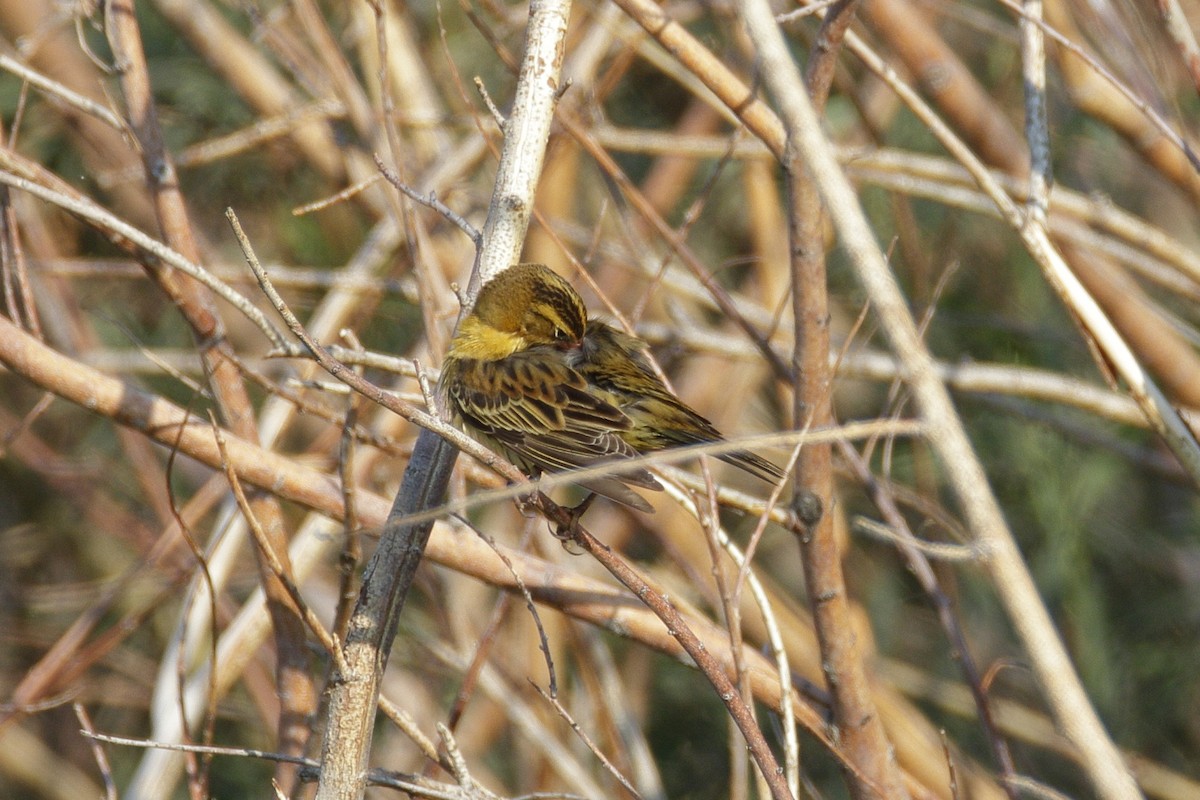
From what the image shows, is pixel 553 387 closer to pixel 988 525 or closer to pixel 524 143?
pixel 524 143

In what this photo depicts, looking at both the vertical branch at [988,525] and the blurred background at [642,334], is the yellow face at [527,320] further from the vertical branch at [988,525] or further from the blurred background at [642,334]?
the vertical branch at [988,525]

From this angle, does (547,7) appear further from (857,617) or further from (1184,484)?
(1184,484)

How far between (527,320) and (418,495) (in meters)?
1.18

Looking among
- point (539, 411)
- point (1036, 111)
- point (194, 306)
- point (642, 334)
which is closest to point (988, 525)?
point (1036, 111)

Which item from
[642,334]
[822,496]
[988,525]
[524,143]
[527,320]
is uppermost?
[642,334]

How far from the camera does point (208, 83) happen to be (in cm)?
700

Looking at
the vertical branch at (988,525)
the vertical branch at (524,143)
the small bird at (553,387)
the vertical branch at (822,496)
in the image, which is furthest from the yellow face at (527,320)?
the vertical branch at (988,525)

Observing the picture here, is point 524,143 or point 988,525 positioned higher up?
point 524,143

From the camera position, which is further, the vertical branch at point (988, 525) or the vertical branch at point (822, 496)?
the vertical branch at point (822, 496)

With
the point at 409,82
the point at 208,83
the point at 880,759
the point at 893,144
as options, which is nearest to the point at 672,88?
the point at 893,144

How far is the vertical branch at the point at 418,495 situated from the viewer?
2.42 m

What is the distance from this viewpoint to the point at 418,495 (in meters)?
2.55

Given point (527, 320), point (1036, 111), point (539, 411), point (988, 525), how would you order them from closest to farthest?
point (988, 525), point (1036, 111), point (539, 411), point (527, 320)

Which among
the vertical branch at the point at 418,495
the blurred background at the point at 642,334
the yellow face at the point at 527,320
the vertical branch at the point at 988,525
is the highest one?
the blurred background at the point at 642,334
